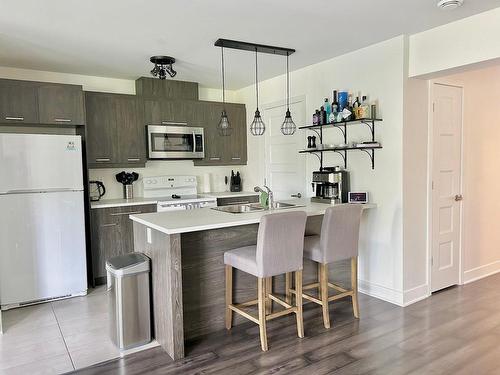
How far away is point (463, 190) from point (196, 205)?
3115 millimetres

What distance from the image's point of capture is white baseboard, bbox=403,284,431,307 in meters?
3.54

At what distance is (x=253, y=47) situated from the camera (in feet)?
11.8

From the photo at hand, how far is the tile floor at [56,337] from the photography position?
2611 mm

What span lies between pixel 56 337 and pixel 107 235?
1.41 m

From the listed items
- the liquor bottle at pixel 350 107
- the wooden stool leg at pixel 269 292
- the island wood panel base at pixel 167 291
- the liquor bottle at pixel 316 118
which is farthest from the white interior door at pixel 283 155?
the island wood panel base at pixel 167 291

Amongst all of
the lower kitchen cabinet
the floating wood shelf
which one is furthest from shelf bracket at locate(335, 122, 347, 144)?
the lower kitchen cabinet

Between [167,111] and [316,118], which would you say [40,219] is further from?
[316,118]

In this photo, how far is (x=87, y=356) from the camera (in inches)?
106

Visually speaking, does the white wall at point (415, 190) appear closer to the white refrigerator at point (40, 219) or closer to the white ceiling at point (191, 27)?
the white ceiling at point (191, 27)

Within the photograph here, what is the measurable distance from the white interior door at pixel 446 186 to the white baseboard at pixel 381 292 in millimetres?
532

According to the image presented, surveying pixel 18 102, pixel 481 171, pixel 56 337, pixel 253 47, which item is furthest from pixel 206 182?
pixel 481 171

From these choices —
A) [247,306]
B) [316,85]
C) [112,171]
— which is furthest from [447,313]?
[112,171]

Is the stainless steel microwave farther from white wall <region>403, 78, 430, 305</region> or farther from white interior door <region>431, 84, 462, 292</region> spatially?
white interior door <region>431, 84, 462, 292</region>

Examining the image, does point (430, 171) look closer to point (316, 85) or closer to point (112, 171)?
point (316, 85)
